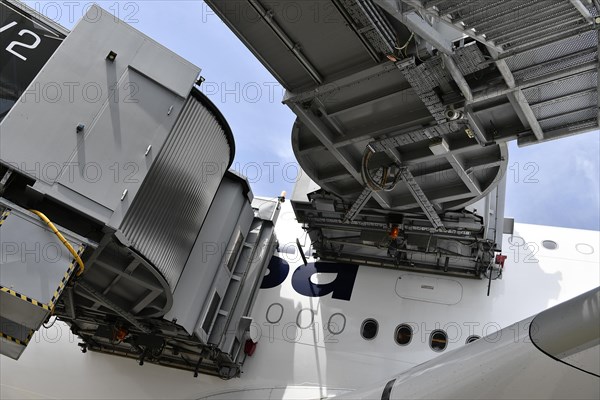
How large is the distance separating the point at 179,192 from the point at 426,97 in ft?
13.5

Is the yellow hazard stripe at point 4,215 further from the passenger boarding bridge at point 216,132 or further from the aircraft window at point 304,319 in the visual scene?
the aircraft window at point 304,319

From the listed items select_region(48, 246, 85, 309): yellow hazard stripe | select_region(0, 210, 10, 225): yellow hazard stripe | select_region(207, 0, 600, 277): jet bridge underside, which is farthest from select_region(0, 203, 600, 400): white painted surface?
select_region(0, 210, 10, 225): yellow hazard stripe

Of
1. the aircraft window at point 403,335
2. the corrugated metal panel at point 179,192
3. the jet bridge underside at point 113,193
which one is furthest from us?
the aircraft window at point 403,335

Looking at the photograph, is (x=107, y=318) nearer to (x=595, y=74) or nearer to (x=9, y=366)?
(x=9, y=366)

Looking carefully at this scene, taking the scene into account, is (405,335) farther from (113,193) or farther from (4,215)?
(4,215)

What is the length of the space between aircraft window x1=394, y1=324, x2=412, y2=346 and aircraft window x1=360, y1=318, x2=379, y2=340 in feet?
1.44

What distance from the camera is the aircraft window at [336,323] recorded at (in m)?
12.5

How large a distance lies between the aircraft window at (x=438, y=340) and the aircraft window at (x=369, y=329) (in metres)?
1.10

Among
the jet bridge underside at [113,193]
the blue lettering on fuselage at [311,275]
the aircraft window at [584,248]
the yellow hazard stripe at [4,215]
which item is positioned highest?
the aircraft window at [584,248]

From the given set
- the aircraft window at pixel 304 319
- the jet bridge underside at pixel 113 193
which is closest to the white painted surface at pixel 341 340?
the aircraft window at pixel 304 319

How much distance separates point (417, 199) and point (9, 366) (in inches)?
391

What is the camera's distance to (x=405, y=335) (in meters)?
12.1

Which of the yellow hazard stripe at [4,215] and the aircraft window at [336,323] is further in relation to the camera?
the aircraft window at [336,323]

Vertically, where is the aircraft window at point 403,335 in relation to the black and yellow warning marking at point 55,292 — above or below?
above
